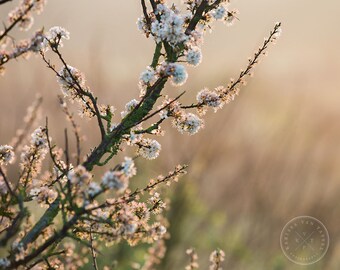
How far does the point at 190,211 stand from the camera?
18.3 meters

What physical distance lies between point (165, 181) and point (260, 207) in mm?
14498

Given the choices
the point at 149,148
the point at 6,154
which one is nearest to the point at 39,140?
the point at 6,154

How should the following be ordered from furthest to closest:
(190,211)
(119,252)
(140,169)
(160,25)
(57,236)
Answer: (140,169) → (190,211) → (119,252) → (160,25) → (57,236)

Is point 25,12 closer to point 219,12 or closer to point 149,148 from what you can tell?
point 149,148

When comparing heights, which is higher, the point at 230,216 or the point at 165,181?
the point at 230,216

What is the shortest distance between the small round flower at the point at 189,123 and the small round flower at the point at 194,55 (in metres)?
0.62

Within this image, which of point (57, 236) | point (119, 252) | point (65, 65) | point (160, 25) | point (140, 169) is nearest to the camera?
point (57, 236)

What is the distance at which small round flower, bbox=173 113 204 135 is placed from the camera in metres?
4.59

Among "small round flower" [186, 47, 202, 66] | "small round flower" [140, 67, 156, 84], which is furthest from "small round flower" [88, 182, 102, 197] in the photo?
"small round flower" [186, 47, 202, 66]

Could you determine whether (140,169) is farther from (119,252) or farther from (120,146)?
(120,146)

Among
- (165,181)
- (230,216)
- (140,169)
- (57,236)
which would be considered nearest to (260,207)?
(230,216)

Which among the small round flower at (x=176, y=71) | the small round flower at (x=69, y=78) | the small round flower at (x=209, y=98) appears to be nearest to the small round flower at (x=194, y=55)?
the small round flower at (x=176, y=71)

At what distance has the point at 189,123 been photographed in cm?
461

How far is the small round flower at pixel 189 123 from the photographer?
4.59 m
